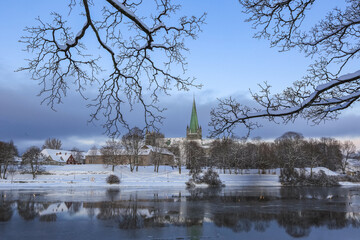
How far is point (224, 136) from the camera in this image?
7875 millimetres

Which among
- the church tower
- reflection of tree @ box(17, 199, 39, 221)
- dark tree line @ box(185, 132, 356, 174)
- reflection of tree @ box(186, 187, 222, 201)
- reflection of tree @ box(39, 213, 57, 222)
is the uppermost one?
the church tower

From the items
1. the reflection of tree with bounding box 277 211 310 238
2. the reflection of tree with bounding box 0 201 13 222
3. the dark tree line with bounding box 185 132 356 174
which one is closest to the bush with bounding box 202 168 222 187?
the dark tree line with bounding box 185 132 356 174

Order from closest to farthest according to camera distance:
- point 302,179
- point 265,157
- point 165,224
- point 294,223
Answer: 1. point 165,224
2. point 294,223
3. point 302,179
4. point 265,157

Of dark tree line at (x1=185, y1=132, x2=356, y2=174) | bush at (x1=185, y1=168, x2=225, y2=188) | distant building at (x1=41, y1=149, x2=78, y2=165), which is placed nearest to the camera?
bush at (x1=185, y1=168, x2=225, y2=188)

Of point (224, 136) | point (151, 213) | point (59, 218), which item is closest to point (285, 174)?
point (151, 213)

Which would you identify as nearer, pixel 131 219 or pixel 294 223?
pixel 294 223

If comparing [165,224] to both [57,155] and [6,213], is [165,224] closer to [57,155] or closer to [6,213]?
[6,213]

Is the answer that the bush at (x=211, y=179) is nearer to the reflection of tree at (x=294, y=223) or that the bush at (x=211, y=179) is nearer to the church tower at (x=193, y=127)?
the reflection of tree at (x=294, y=223)

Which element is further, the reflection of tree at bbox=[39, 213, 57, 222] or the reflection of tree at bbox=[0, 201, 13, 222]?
the reflection of tree at bbox=[0, 201, 13, 222]

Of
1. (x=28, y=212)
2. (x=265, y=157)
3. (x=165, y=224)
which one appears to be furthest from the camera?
(x=265, y=157)

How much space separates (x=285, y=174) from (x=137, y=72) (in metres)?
51.3

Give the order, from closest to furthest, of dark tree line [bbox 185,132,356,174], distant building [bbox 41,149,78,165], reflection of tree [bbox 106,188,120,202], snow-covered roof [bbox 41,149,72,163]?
reflection of tree [bbox 106,188,120,202] < dark tree line [bbox 185,132,356,174] < distant building [bbox 41,149,78,165] < snow-covered roof [bbox 41,149,72,163]

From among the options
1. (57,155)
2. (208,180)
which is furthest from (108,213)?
(57,155)

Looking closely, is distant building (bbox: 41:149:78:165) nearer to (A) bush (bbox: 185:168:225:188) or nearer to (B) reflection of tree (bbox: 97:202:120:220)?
(A) bush (bbox: 185:168:225:188)
